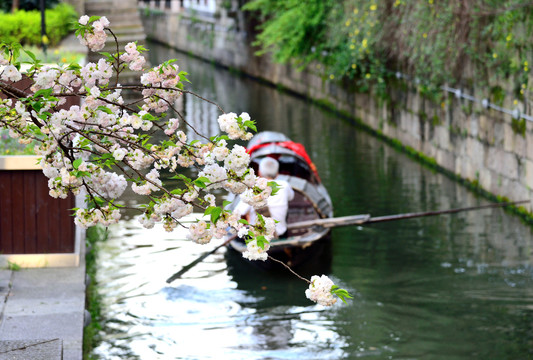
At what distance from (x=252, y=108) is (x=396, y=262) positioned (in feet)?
42.9

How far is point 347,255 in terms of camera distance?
1051cm

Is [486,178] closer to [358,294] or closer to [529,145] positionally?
[529,145]

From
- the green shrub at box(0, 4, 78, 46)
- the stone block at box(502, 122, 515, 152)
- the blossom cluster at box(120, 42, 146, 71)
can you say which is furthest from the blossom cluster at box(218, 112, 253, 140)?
the green shrub at box(0, 4, 78, 46)

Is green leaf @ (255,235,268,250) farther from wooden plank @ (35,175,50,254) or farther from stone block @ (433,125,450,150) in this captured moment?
stone block @ (433,125,450,150)

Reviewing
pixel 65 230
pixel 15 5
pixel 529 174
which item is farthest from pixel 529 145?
pixel 15 5

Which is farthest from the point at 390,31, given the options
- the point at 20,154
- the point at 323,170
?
the point at 20,154

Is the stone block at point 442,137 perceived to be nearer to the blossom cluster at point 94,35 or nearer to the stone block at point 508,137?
the stone block at point 508,137

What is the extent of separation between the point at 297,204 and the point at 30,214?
3.53 m

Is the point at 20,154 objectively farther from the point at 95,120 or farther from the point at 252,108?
the point at 252,108

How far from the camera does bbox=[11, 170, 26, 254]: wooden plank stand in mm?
8656

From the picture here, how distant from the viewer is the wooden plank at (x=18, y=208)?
8656 mm

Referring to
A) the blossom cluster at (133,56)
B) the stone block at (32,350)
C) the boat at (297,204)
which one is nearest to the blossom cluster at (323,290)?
the blossom cluster at (133,56)

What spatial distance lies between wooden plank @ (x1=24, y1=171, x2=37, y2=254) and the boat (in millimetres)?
1956

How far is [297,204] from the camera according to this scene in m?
11.1
